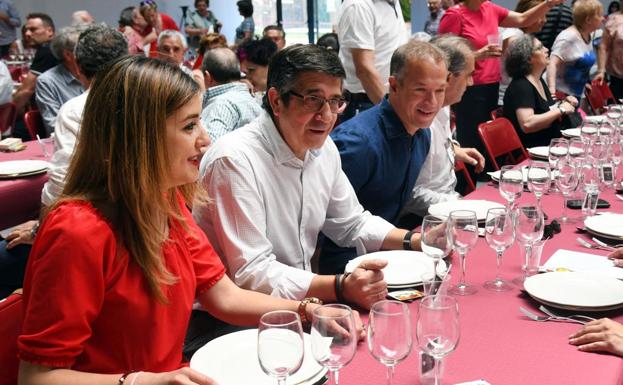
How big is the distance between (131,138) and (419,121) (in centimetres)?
171

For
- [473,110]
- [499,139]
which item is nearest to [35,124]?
[499,139]

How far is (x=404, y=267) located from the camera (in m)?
2.01

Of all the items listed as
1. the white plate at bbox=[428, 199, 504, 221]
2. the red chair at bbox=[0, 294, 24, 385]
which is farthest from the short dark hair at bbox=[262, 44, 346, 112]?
the red chair at bbox=[0, 294, 24, 385]

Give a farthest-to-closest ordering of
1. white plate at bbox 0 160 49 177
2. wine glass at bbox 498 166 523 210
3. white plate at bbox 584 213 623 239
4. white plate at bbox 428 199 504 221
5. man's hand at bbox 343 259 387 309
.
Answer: white plate at bbox 0 160 49 177 < white plate at bbox 428 199 504 221 < wine glass at bbox 498 166 523 210 < white plate at bbox 584 213 623 239 < man's hand at bbox 343 259 387 309

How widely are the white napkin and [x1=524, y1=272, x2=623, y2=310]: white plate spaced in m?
0.09

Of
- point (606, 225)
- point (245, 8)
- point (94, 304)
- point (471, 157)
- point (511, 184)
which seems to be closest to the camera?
point (94, 304)

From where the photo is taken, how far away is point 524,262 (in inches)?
82.0

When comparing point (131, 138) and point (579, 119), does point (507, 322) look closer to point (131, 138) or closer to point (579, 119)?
point (131, 138)

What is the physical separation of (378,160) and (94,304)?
1.68 m

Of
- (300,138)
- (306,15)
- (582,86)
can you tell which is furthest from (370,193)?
(306,15)

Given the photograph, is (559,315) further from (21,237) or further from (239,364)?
(21,237)

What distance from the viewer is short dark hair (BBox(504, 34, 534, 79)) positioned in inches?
192

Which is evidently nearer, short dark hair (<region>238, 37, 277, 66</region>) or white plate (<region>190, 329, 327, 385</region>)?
white plate (<region>190, 329, 327, 385</region>)

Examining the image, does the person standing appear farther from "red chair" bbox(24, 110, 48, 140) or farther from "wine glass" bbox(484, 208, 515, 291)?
"wine glass" bbox(484, 208, 515, 291)
